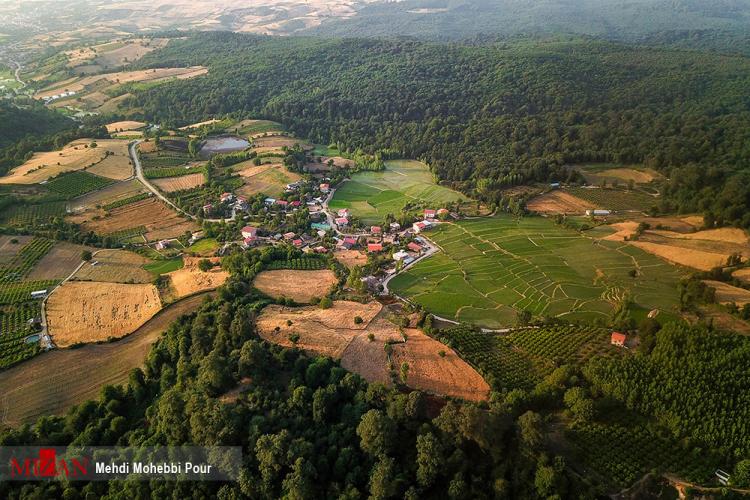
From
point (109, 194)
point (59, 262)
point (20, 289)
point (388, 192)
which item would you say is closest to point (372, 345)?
point (20, 289)

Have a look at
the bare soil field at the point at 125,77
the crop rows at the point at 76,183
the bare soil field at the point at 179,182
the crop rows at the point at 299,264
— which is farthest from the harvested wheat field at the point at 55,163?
the bare soil field at the point at 125,77

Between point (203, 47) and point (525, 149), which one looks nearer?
point (525, 149)

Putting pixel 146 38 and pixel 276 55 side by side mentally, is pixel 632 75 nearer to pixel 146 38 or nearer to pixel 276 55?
pixel 276 55

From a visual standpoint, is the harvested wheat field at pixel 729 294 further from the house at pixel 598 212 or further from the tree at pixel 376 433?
the tree at pixel 376 433

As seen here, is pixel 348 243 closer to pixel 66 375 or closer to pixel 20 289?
pixel 66 375

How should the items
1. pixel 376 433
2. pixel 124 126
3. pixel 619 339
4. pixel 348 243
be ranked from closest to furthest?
pixel 376 433, pixel 619 339, pixel 348 243, pixel 124 126

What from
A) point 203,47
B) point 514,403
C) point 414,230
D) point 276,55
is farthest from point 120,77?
point 514,403

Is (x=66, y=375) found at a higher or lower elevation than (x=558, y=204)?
lower
